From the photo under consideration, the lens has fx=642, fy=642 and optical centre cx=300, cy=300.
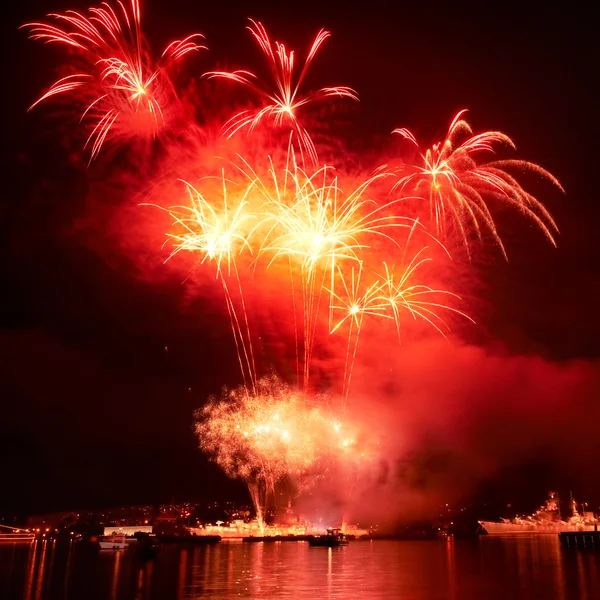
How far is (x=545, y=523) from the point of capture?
14012 centimetres

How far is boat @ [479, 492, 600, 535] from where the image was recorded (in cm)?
13175

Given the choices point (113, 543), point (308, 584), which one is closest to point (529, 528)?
point (113, 543)

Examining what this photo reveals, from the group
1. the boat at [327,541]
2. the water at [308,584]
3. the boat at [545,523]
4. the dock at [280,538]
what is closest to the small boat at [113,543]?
the boat at [327,541]

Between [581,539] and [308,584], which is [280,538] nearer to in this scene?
[581,539]

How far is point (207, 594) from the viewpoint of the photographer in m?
20.8

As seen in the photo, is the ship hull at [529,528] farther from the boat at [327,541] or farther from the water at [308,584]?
the water at [308,584]

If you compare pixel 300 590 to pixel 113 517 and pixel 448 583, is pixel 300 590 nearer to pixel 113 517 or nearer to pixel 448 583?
pixel 448 583

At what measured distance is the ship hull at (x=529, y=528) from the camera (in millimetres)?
131125

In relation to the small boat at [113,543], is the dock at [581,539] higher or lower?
higher

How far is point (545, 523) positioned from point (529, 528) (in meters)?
3.69

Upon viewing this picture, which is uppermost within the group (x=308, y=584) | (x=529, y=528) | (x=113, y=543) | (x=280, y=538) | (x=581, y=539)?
(x=529, y=528)

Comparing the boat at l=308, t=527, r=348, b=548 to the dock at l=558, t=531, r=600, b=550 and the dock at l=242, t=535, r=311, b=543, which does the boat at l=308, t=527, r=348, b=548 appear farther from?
the dock at l=558, t=531, r=600, b=550

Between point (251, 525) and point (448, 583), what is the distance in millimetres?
80776

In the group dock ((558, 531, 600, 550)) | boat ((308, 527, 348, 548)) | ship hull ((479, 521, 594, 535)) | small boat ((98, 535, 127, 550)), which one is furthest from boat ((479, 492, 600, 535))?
small boat ((98, 535, 127, 550))
